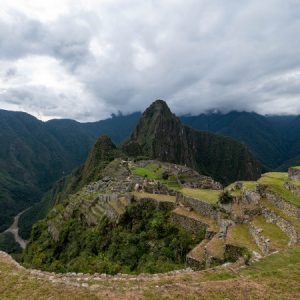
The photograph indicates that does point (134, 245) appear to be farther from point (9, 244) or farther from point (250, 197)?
point (9, 244)

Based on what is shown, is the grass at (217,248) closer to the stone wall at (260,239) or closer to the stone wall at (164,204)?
the stone wall at (260,239)

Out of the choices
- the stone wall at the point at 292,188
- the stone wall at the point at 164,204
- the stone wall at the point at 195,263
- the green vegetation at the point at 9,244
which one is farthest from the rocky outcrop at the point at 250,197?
the green vegetation at the point at 9,244

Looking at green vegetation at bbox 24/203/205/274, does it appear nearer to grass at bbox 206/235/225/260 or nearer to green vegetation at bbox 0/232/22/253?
grass at bbox 206/235/225/260

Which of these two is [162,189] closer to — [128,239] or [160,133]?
[128,239]

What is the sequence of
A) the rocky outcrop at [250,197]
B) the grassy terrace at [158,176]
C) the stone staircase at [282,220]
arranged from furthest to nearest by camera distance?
the grassy terrace at [158,176] < the rocky outcrop at [250,197] < the stone staircase at [282,220]

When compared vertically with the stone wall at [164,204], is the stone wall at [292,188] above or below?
above

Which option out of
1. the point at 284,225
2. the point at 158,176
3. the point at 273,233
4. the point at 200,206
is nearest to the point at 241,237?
the point at 273,233

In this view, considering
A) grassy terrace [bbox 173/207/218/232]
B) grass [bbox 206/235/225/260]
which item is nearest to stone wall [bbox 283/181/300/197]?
grassy terrace [bbox 173/207/218/232]
